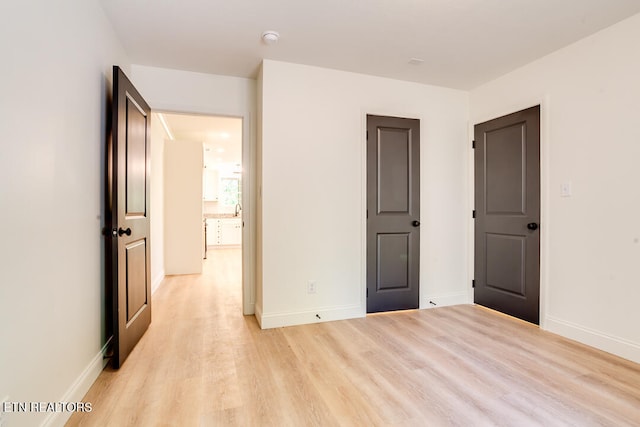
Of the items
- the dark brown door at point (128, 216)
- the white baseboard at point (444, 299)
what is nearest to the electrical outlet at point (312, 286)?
the white baseboard at point (444, 299)

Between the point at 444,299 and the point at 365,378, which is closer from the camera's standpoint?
the point at 365,378

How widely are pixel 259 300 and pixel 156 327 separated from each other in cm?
97

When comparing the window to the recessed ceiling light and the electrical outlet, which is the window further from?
the recessed ceiling light

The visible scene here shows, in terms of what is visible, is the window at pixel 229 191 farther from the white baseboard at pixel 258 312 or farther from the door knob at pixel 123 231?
the door knob at pixel 123 231

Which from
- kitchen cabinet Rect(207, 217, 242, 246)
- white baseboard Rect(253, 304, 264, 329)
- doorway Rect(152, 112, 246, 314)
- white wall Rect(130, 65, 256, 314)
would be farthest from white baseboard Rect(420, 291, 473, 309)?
kitchen cabinet Rect(207, 217, 242, 246)

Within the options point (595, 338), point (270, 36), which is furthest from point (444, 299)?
point (270, 36)

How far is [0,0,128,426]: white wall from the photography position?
120 cm

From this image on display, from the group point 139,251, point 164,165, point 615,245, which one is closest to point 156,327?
point 139,251

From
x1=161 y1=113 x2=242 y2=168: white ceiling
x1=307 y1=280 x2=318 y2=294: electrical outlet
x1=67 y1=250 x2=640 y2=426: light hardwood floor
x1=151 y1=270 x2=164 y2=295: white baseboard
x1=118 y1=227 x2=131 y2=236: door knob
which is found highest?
x1=161 y1=113 x2=242 y2=168: white ceiling

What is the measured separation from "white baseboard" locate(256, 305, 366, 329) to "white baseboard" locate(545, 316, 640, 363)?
5.55ft

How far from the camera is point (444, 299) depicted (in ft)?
11.8

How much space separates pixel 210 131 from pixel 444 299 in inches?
184

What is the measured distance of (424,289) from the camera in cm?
352

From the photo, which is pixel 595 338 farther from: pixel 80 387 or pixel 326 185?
pixel 80 387
